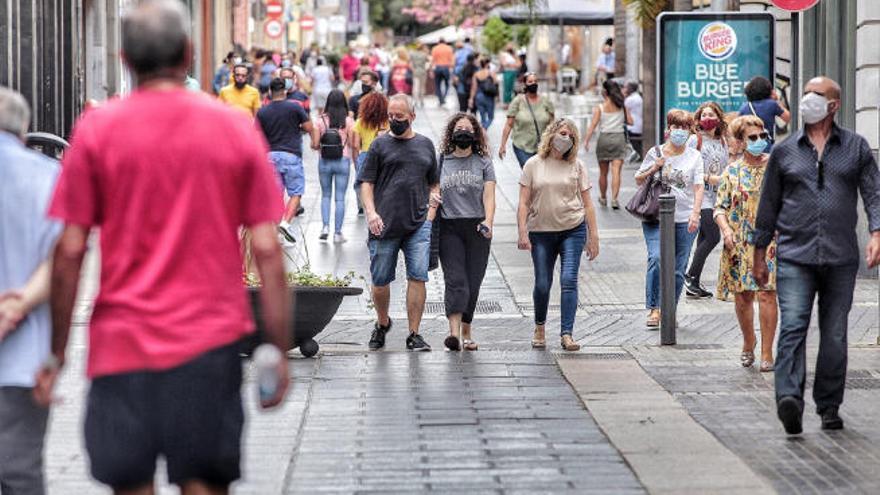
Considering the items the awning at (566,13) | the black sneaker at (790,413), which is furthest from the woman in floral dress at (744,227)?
the awning at (566,13)

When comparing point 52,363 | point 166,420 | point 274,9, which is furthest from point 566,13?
point 166,420

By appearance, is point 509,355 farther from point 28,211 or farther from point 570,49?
point 570,49

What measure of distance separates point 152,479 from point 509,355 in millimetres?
7288

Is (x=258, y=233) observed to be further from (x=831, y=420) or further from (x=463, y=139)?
(x=463, y=139)

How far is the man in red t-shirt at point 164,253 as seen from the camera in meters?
4.83

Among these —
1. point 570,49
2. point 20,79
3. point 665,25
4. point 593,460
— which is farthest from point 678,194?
point 570,49

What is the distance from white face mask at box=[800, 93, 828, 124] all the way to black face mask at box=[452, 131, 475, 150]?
3.81m

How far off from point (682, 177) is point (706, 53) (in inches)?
182

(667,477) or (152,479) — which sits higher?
(152,479)

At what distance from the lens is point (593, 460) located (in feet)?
27.4

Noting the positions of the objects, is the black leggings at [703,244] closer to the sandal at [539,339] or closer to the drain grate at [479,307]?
the drain grate at [479,307]

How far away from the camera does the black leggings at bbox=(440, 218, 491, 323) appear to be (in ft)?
41.4

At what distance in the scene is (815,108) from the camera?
9.04m

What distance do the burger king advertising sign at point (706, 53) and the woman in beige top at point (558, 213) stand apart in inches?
222
